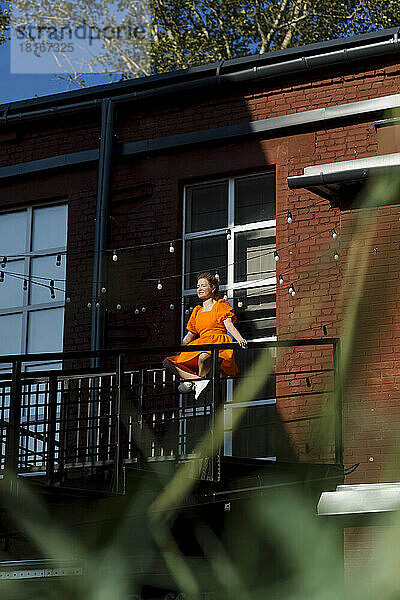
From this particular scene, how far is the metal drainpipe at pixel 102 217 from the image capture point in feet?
39.9

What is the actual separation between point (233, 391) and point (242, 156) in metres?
2.75

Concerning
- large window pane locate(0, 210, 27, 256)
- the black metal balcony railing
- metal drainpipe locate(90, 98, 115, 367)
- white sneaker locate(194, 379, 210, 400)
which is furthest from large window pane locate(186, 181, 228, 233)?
white sneaker locate(194, 379, 210, 400)

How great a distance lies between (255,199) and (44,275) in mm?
2903

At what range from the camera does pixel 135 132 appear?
13.0 metres

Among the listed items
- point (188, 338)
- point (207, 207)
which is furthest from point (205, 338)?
point (207, 207)

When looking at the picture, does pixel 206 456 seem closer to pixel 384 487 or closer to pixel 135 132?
pixel 384 487

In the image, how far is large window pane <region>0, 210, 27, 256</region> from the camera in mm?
13422

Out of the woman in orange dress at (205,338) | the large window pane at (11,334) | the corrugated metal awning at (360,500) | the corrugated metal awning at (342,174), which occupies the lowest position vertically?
the corrugated metal awning at (360,500)

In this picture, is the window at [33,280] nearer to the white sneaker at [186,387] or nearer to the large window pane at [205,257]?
the large window pane at [205,257]

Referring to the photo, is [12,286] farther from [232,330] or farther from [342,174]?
[342,174]

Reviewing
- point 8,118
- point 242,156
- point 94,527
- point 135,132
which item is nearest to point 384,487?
point 94,527

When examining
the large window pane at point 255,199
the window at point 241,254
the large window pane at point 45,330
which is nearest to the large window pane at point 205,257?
the window at point 241,254

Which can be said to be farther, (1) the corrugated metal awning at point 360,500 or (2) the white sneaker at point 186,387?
(2) the white sneaker at point 186,387

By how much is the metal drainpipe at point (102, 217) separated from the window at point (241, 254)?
0.97m
